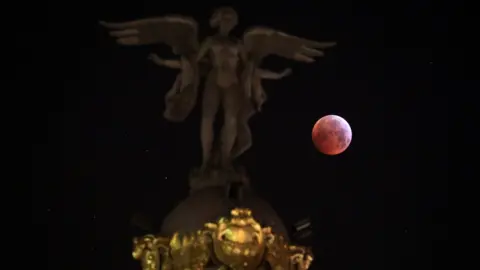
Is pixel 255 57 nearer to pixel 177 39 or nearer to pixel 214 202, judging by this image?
pixel 177 39

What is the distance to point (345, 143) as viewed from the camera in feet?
17.7

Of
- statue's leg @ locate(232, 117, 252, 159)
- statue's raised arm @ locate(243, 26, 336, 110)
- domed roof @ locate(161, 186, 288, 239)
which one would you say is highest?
statue's raised arm @ locate(243, 26, 336, 110)

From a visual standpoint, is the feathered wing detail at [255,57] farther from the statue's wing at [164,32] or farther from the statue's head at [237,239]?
the statue's head at [237,239]

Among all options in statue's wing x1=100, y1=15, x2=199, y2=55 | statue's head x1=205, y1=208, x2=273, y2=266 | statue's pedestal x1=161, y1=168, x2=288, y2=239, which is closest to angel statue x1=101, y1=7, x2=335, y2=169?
statue's wing x1=100, y1=15, x2=199, y2=55

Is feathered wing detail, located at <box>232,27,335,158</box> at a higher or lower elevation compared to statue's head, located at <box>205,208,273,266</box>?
higher

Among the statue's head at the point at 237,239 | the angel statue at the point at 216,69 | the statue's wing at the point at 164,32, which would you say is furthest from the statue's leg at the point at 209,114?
the statue's head at the point at 237,239

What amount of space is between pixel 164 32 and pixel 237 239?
1.23m

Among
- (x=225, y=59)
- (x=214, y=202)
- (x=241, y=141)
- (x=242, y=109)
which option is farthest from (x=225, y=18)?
(x=214, y=202)

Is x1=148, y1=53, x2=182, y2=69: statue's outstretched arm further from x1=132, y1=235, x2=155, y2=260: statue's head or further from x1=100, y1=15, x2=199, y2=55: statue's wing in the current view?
x1=132, y1=235, x2=155, y2=260: statue's head

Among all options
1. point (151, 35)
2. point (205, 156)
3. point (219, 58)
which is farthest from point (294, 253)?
point (151, 35)

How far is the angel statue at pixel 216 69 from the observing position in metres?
4.79

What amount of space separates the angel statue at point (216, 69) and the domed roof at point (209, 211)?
0.78 ft

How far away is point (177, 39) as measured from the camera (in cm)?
489

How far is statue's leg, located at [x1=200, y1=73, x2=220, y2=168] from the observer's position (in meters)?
4.82
